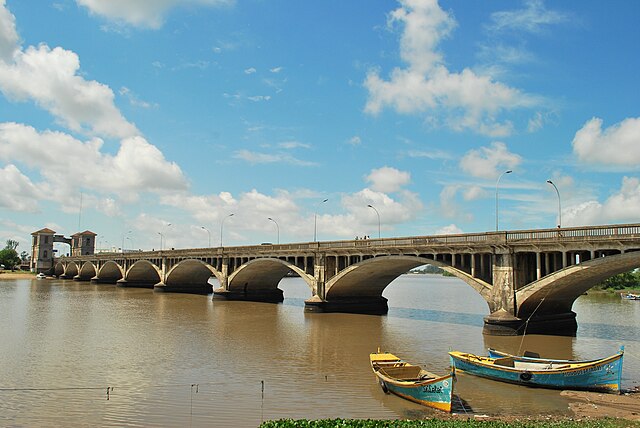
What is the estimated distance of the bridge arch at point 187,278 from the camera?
85.3 meters

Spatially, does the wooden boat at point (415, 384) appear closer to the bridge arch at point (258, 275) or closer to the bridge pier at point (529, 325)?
the bridge pier at point (529, 325)

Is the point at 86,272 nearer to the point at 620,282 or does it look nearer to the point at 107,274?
the point at 107,274

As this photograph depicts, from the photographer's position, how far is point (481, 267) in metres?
39.7

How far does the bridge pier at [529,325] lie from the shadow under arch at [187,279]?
5640 cm

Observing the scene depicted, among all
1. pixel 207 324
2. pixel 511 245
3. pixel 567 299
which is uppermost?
pixel 511 245

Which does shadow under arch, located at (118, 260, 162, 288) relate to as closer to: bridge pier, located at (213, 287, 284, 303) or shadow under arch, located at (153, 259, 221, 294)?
shadow under arch, located at (153, 259, 221, 294)

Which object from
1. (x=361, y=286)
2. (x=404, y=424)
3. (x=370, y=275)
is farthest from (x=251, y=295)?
(x=404, y=424)

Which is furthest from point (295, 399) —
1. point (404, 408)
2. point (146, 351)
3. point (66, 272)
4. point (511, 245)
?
point (66, 272)

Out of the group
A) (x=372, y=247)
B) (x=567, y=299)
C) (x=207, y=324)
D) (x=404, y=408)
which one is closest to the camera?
(x=404, y=408)

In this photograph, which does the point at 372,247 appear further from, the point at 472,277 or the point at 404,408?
the point at 404,408

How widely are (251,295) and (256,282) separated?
6.68ft

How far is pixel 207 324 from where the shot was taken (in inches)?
A: 1796

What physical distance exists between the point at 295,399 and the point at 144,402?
19.2ft

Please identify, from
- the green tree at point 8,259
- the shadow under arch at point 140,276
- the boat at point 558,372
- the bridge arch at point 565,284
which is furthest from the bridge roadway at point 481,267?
the green tree at point 8,259
